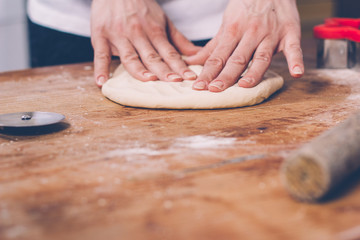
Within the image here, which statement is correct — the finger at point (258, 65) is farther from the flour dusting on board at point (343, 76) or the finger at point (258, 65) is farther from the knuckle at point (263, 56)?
the flour dusting on board at point (343, 76)

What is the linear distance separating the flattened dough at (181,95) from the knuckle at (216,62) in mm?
82

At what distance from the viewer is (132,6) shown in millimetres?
1323

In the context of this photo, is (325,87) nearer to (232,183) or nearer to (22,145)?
(232,183)

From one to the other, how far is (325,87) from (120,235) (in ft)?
2.99

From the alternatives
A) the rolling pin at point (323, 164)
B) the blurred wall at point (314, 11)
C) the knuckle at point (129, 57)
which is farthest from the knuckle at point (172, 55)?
the blurred wall at point (314, 11)

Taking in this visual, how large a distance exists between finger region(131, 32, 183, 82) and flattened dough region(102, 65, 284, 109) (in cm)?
3

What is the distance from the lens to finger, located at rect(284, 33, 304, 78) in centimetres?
108

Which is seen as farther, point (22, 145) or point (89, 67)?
point (89, 67)

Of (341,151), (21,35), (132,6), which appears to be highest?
(132,6)

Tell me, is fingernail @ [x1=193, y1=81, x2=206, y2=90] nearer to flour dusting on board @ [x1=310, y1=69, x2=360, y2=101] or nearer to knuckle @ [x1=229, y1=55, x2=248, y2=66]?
knuckle @ [x1=229, y1=55, x2=248, y2=66]

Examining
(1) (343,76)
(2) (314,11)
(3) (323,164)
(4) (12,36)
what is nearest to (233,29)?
(1) (343,76)

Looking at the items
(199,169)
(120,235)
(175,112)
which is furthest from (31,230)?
(175,112)

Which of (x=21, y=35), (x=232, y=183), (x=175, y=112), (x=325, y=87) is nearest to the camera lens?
(x=232, y=183)

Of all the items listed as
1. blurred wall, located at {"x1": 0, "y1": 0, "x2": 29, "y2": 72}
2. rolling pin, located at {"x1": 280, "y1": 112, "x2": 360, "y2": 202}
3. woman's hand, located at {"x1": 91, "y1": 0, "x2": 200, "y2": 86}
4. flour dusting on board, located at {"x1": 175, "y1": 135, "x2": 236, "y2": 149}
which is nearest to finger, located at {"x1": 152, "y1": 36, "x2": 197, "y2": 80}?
woman's hand, located at {"x1": 91, "y1": 0, "x2": 200, "y2": 86}
